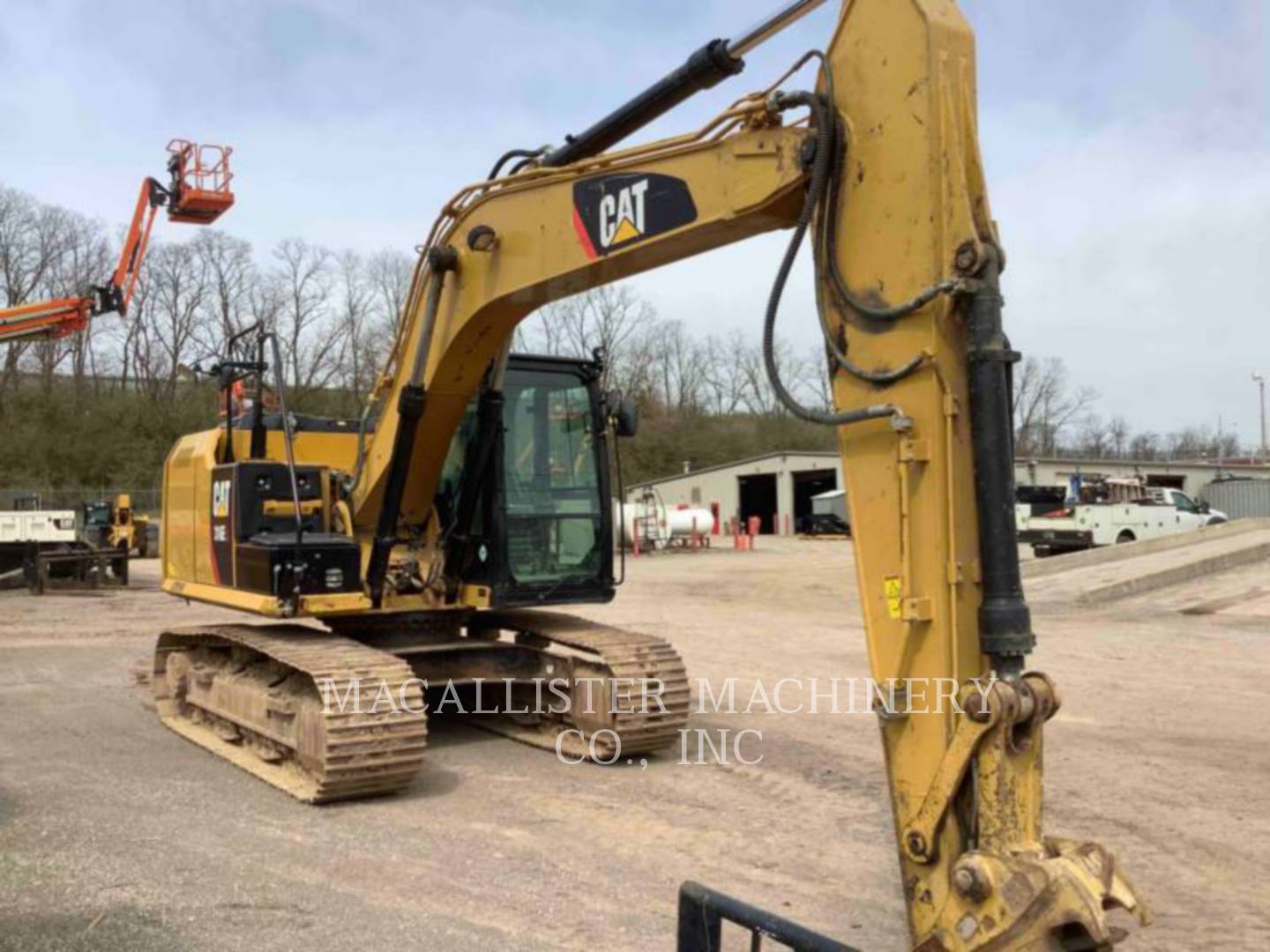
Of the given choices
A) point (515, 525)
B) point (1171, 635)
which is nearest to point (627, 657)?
point (515, 525)

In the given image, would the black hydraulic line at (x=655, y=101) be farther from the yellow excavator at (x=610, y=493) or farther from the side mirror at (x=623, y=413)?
the side mirror at (x=623, y=413)

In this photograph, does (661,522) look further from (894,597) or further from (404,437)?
(894,597)

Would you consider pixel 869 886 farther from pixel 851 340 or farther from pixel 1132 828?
pixel 851 340

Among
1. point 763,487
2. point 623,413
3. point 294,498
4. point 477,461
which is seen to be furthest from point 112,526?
point 763,487

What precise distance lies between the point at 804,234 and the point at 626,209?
53.0 inches

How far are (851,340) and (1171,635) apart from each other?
1258 cm

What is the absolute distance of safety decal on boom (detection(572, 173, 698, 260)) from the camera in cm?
490

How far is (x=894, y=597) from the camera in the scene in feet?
12.0

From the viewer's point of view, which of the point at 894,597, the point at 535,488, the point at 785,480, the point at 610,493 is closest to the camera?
the point at 894,597

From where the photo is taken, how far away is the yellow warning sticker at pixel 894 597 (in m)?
3.62

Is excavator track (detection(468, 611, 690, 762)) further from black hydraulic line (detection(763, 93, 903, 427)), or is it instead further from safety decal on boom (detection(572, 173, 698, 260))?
black hydraulic line (detection(763, 93, 903, 427))

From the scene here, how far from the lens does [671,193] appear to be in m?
4.93

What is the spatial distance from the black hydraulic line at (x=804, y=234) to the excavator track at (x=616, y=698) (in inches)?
138

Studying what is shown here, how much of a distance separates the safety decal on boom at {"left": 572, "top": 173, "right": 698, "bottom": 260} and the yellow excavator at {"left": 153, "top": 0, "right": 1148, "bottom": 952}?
0.05 ft
